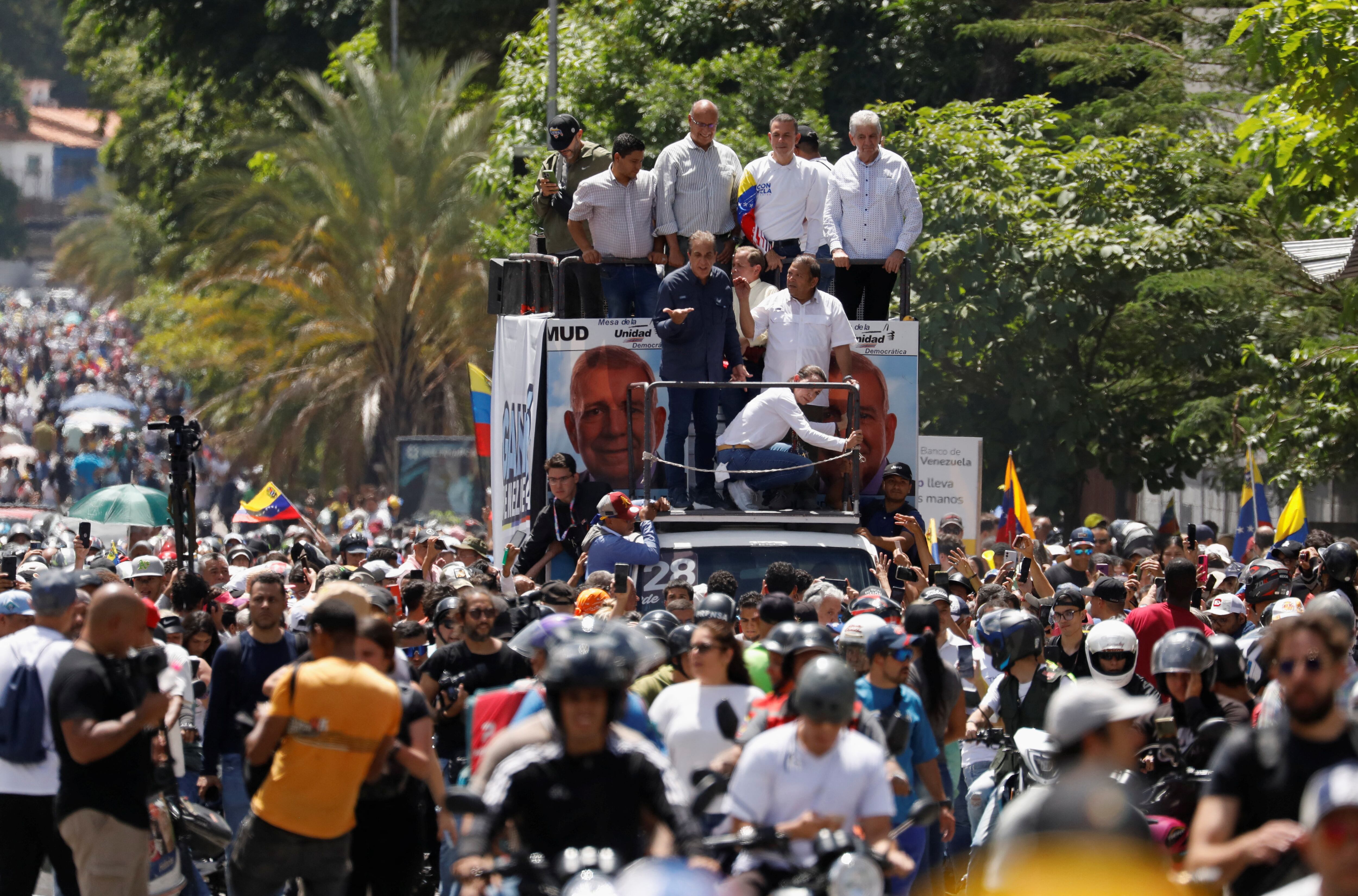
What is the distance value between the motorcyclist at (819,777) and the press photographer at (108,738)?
7.68 ft

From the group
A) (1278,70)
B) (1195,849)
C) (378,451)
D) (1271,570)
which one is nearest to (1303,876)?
(1195,849)

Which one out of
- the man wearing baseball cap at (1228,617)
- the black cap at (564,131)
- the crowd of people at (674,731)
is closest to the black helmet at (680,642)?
the crowd of people at (674,731)

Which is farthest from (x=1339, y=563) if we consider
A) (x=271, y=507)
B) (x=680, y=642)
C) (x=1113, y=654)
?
(x=271, y=507)

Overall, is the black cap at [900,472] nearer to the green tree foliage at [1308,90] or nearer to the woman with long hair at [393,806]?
the green tree foliage at [1308,90]

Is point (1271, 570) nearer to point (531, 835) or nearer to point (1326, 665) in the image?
point (1326, 665)

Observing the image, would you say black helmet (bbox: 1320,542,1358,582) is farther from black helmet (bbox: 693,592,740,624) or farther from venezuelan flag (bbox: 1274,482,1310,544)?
venezuelan flag (bbox: 1274,482,1310,544)

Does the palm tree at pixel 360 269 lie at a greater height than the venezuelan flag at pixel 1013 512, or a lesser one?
greater

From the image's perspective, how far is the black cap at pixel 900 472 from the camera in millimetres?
12875

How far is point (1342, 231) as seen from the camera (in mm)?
21812

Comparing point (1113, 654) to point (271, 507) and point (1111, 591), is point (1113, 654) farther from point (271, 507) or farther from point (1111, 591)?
point (271, 507)

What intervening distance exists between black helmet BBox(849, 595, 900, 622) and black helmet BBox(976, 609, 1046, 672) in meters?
0.61

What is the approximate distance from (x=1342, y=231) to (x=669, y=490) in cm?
1198

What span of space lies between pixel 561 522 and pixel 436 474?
1876 cm

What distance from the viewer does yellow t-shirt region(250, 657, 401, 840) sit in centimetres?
687
